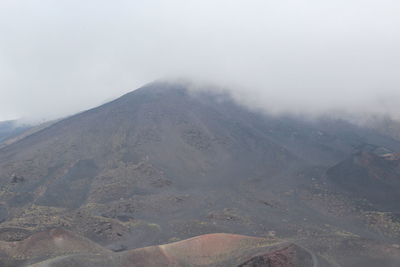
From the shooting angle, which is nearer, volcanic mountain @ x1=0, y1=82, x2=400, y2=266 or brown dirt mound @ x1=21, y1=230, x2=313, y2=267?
brown dirt mound @ x1=21, y1=230, x2=313, y2=267

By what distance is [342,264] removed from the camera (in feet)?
98.0

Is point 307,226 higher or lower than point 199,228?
lower

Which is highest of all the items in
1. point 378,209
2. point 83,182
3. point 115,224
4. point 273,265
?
point 83,182

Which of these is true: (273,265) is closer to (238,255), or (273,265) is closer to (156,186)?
(238,255)

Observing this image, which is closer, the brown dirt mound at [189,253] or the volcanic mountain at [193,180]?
the brown dirt mound at [189,253]

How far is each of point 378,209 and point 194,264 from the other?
91.5ft

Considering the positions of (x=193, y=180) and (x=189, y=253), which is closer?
(x=189, y=253)

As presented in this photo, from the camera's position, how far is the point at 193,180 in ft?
192

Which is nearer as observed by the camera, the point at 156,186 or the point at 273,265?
the point at 273,265

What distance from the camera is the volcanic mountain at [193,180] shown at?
38625mm

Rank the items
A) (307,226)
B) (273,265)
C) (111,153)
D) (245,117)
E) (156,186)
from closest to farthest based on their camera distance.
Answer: (273,265), (307,226), (156,186), (111,153), (245,117)

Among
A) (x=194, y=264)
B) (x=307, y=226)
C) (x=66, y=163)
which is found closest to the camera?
(x=194, y=264)

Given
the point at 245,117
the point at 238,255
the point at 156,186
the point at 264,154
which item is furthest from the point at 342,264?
the point at 245,117

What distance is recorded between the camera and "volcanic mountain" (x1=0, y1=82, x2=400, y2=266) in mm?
38625
